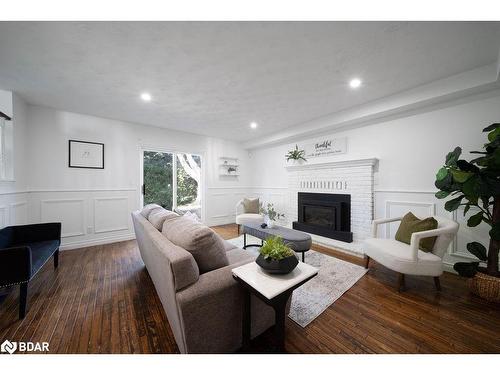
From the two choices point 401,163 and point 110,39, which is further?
point 401,163

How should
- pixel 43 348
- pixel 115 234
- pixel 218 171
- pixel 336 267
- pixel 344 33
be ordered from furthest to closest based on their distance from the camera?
1. pixel 218 171
2. pixel 115 234
3. pixel 336 267
4. pixel 344 33
5. pixel 43 348

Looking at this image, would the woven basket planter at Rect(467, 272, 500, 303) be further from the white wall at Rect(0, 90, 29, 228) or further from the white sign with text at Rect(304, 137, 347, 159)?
the white wall at Rect(0, 90, 29, 228)

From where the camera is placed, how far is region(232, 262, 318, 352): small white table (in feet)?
3.30

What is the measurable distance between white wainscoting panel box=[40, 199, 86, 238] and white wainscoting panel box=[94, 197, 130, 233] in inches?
8.0

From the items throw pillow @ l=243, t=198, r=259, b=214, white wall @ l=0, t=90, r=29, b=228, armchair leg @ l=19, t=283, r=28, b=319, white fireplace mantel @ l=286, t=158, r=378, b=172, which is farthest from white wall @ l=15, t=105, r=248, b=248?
white fireplace mantel @ l=286, t=158, r=378, b=172

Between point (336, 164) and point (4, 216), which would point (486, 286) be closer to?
point (336, 164)

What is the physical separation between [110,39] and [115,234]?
339 cm

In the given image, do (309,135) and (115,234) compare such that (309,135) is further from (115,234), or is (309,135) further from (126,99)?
(115,234)


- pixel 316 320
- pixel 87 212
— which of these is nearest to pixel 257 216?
pixel 316 320

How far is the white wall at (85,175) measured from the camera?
305cm

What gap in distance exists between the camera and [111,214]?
366 cm

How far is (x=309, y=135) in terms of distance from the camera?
4.14 meters

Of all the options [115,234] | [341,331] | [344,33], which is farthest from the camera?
[115,234]

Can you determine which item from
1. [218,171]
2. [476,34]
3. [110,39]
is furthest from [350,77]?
[218,171]
